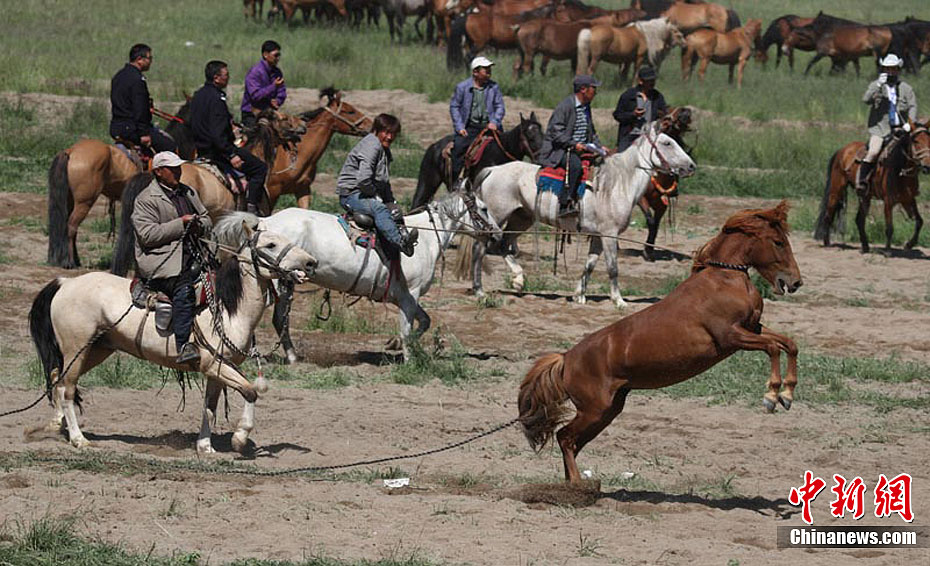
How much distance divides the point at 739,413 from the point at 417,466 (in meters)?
3.08

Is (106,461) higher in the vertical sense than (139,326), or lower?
lower

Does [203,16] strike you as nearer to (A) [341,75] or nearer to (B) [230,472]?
(A) [341,75]

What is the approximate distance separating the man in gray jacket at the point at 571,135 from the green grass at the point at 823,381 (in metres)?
3.24

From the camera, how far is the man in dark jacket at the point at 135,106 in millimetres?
14523

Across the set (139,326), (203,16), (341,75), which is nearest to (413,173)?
(341,75)

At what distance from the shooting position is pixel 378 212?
40.1 ft

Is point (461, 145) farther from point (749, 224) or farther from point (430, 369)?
point (749, 224)

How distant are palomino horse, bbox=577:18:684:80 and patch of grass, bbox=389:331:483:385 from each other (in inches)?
797

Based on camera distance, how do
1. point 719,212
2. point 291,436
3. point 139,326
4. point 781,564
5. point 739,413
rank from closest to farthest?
point 781,564, point 139,326, point 291,436, point 739,413, point 719,212

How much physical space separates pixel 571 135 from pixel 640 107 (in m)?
2.03

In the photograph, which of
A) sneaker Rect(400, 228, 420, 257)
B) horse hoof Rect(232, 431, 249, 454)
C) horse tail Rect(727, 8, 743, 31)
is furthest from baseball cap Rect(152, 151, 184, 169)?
horse tail Rect(727, 8, 743, 31)

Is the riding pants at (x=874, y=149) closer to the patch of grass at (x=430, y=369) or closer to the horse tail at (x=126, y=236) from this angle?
the patch of grass at (x=430, y=369)

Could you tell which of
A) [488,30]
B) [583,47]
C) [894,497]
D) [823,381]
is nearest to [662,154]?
[823,381]

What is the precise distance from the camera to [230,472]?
884 cm
